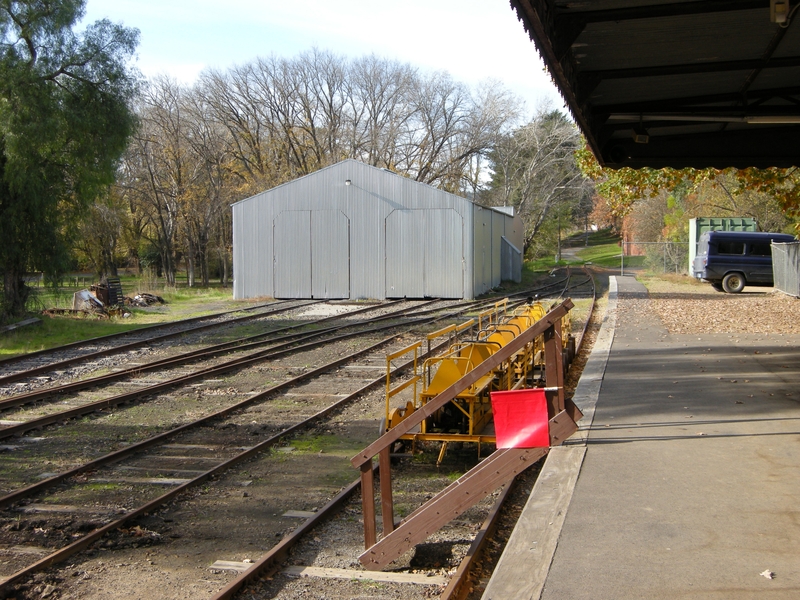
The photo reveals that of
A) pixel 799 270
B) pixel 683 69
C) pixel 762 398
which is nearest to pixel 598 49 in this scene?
pixel 683 69

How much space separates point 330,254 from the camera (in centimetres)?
3312

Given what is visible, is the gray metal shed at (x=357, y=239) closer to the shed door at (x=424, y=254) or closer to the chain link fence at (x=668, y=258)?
the shed door at (x=424, y=254)

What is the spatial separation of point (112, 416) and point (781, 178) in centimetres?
1482

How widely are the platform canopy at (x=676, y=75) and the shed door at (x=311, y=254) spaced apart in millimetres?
20991

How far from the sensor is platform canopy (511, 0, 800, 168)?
6637 mm

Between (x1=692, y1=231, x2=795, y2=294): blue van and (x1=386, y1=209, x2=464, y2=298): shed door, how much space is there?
10.7 m

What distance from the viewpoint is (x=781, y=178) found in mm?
16641

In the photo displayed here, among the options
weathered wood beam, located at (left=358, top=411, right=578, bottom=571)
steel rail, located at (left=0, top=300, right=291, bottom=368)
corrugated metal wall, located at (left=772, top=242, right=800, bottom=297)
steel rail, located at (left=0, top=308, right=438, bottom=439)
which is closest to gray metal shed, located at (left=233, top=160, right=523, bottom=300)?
steel rail, located at (left=0, top=300, right=291, bottom=368)

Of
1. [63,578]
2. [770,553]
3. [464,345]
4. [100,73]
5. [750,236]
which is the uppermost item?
[100,73]

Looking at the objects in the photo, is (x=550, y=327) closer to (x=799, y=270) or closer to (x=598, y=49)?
(x=598, y=49)

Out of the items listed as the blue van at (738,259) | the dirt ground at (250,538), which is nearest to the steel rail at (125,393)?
the dirt ground at (250,538)

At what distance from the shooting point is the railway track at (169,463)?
630cm

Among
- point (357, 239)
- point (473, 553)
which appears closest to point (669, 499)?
point (473, 553)

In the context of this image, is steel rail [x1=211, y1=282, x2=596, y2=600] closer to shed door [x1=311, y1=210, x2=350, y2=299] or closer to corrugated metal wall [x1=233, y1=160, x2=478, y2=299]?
corrugated metal wall [x1=233, y1=160, x2=478, y2=299]
